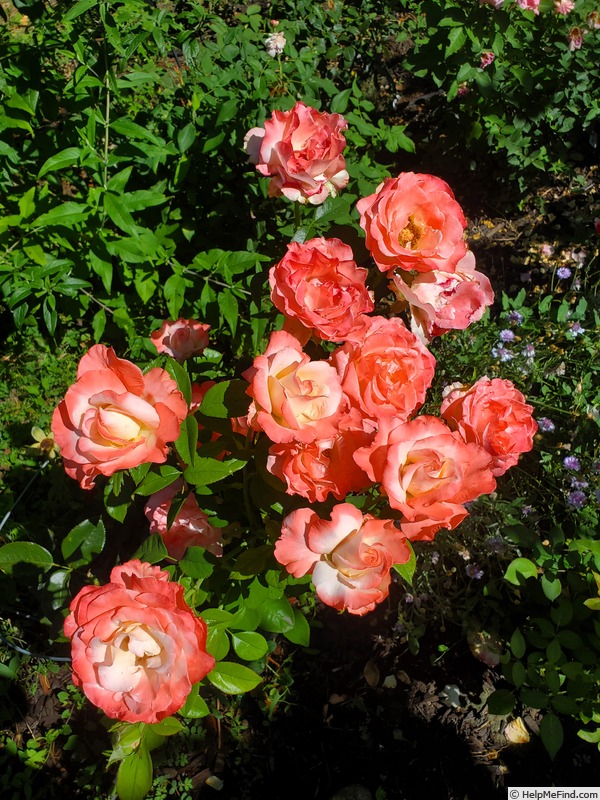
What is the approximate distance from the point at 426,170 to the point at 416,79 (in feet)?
2.97

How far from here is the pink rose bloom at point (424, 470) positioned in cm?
93

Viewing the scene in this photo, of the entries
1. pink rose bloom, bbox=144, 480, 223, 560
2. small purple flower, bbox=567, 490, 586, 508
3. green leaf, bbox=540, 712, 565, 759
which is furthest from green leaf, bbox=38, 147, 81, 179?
green leaf, bbox=540, 712, 565, 759

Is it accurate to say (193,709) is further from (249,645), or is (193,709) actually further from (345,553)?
(345,553)

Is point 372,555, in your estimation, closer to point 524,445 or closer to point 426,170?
point 524,445

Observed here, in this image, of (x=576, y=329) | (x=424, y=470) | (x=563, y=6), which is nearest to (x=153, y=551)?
(x=424, y=470)

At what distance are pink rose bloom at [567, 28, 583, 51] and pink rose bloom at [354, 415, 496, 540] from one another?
261 cm

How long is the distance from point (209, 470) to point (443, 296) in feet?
1.89

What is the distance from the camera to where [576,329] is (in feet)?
7.43

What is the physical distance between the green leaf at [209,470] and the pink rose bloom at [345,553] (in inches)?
6.7

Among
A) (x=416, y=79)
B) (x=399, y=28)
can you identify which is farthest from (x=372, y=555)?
(x=416, y=79)

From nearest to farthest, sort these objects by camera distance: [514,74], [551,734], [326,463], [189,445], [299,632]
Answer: [326,463], [189,445], [299,632], [551,734], [514,74]

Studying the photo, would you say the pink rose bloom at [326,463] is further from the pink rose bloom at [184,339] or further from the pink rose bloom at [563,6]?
the pink rose bloom at [563,6]

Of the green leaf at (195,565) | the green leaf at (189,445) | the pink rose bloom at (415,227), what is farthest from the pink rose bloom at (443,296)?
the green leaf at (195,565)

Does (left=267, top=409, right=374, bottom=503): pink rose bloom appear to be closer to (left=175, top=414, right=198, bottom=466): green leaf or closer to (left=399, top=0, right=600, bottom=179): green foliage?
(left=175, top=414, right=198, bottom=466): green leaf
